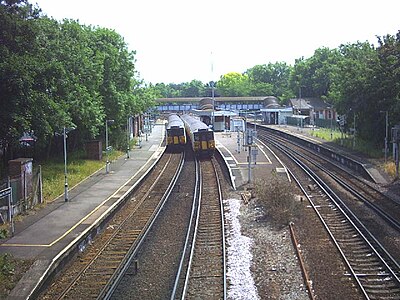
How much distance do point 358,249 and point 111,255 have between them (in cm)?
733

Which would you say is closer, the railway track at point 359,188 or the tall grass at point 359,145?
the railway track at point 359,188

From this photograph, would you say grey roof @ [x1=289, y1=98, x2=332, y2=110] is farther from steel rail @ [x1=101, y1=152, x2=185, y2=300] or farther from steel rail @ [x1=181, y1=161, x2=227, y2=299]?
steel rail @ [x1=101, y1=152, x2=185, y2=300]

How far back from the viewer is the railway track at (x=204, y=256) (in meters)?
12.3

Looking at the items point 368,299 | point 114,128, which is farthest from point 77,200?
point 114,128

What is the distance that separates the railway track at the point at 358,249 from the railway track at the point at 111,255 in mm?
6064

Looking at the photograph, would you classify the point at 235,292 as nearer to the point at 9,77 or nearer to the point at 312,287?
the point at 312,287

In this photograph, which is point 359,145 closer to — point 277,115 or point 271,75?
point 277,115

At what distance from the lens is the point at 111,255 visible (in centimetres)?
1530

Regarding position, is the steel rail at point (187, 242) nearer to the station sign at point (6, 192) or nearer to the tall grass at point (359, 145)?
the station sign at point (6, 192)

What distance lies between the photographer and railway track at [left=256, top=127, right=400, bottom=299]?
12375mm

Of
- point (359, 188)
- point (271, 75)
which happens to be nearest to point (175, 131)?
point (359, 188)

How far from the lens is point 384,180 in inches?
1066

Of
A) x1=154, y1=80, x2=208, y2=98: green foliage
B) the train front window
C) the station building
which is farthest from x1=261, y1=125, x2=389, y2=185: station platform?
x1=154, y1=80, x2=208, y2=98: green foliage

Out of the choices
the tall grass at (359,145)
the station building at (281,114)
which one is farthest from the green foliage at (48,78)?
the tall grass at (359,145)
